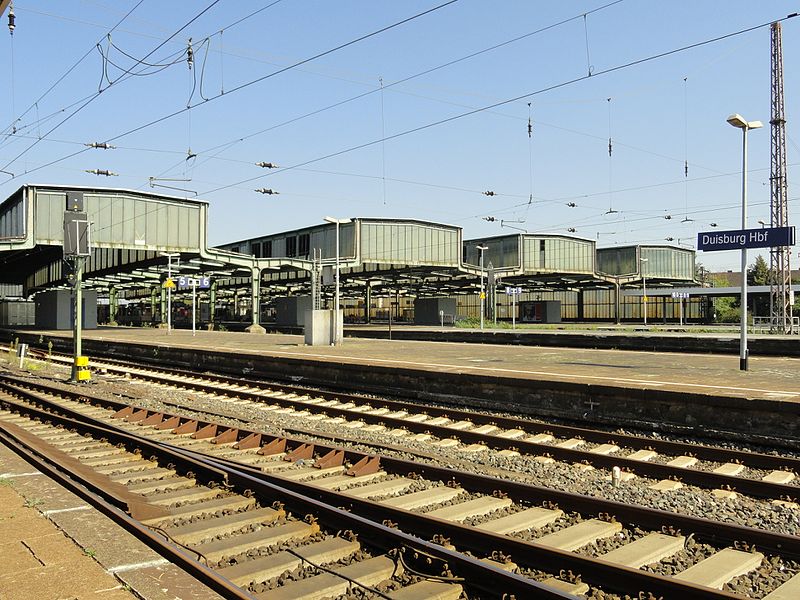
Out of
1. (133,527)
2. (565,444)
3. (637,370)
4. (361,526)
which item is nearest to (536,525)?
(361,526)

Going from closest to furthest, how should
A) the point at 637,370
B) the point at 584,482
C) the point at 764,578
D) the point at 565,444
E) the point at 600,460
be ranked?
1. the point at 764,578
2. the point at 584,482
3. the point at 600,460
4. the point at 565,444
5. the point at 637,370

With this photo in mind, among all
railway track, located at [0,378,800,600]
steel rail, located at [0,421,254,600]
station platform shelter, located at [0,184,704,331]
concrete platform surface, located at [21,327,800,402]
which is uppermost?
station platform shelter, located at [0,184,704,331]

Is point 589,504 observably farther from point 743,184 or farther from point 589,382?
point 743,184

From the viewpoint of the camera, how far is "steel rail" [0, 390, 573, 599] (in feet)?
15.7

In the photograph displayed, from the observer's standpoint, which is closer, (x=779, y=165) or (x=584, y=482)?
(x=584, y=482)

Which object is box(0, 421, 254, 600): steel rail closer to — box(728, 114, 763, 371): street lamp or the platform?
the platform

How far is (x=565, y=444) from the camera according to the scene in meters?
10.9

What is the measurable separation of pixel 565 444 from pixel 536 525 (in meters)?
4.50

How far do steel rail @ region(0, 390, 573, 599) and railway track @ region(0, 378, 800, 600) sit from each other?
9.6 inches

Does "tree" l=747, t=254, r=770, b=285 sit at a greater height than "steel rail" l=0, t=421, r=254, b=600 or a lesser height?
greater

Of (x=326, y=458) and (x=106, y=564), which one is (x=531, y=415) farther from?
(x=106, y=564)

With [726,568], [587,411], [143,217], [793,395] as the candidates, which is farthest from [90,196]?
[726,568]

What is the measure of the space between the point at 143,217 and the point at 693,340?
124 ft

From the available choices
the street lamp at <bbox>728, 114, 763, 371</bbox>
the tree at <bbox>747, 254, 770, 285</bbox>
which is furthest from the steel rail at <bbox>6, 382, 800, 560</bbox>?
the tree at <bbox>747, 254, 770, 285</bbox>
